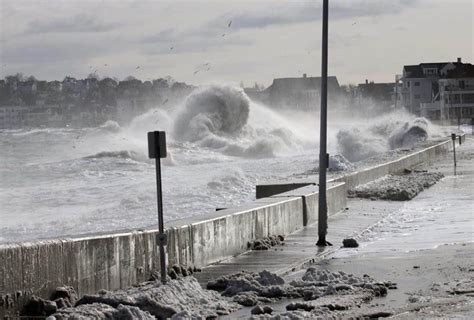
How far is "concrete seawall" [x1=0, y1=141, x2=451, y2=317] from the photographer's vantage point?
10727 mm

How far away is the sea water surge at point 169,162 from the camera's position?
29.9 m

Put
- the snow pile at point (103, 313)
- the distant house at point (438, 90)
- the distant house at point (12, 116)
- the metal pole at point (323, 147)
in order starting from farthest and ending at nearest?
1. the distant house at point (12, 116)
2. the distant house at point (438, 90)
3. the metal pole at point (323, 147)
4. the snow pile at point (103, 313)

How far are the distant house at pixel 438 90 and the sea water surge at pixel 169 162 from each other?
40138mm

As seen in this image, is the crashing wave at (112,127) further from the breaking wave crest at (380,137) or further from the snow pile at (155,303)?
the snow pile at (155,303)

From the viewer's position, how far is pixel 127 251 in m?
13.4

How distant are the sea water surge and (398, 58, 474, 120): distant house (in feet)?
132

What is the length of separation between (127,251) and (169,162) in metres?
49.5

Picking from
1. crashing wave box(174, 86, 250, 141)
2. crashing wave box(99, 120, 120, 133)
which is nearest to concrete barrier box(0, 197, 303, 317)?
crashing wave box(174, 86, 250, 141)

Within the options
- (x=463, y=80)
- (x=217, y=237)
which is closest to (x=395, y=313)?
(x=217, y=237)

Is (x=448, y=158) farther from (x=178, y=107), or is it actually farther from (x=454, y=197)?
(x=178, y=107)

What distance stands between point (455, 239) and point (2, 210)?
58.6 feet

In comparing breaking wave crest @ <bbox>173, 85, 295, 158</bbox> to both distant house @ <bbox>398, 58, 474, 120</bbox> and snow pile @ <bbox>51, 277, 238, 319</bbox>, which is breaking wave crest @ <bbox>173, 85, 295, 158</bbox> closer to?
snow pile @ <bbox>51, 277, 238, 319</bbox>

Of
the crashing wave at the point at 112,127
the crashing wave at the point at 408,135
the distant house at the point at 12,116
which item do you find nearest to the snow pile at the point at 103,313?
the crashing wave at the point at 408,135

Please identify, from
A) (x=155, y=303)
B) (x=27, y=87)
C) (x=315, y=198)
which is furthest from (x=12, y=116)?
(x=155, y=303)
